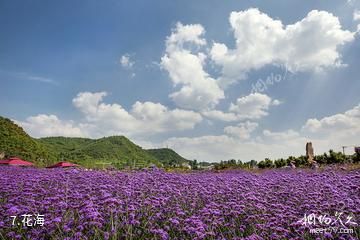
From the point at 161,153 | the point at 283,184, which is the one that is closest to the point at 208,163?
the point at 283,184

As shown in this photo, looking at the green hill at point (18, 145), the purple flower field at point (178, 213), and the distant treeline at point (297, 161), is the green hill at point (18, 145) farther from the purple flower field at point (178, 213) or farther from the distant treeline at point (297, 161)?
the purple flower field at point (178, 213)

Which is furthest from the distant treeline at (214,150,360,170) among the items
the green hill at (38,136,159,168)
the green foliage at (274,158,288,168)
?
the green hill at (38,136,159,168)

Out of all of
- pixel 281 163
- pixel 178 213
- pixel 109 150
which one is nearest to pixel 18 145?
pixel 281 163

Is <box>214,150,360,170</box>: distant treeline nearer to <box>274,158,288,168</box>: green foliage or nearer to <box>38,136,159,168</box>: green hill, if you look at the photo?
<box>274,158,288,168</box>: green foliage

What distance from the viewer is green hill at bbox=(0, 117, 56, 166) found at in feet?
105

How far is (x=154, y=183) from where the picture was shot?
7777 millimetres

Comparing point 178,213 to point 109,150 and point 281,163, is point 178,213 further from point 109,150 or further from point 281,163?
point 109,150

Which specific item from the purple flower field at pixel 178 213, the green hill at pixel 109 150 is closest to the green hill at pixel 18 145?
the green hill at pixel 109 150

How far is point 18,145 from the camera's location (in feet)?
110

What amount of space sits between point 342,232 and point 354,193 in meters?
2.32

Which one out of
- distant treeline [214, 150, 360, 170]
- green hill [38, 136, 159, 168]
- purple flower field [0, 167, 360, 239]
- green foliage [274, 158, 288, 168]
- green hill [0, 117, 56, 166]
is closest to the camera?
purple flower field [0, 167, 360, 239]

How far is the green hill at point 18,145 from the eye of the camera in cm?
3203

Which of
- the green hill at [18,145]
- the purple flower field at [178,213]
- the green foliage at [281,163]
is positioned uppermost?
the green hill at [18,145]

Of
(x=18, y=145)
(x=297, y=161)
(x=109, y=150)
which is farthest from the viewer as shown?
(x=109, y=150)
